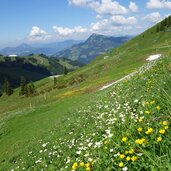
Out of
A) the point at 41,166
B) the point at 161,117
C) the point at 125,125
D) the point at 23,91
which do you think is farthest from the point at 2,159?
the point at 23,91

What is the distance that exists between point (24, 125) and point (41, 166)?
89.9 feet

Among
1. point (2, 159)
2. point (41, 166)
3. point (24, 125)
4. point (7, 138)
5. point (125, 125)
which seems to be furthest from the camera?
point (24, 125)

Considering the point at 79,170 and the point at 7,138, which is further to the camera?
the point at 7,138

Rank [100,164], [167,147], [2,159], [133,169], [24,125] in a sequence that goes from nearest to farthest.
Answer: [167,147] < [133,169] < [100,164] < [2,159] < [24,125]

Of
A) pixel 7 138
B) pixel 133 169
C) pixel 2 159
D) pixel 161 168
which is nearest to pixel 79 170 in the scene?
pixel 133 169

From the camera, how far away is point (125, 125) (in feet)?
30.8

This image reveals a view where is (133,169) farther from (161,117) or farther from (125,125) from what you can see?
(125,125)

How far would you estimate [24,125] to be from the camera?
3978 centimetres

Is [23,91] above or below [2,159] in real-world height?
below

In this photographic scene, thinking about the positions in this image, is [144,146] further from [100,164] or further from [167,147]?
[100,164]

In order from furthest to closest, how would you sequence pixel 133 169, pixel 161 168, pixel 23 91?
pixel 23 91 < pixel 133 169 < pixel 161 168

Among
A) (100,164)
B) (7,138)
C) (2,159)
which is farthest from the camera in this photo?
(7,138)

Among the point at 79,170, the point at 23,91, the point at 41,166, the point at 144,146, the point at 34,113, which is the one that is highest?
the point at 144,146

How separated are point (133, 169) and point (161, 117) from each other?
166cm
